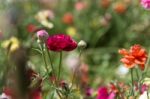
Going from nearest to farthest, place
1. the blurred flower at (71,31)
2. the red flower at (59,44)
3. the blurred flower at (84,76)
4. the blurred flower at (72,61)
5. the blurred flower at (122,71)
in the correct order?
the red flower at (59,44) → the blurred flower at (84,76) → the blurred flower at (72,61) → the blurred flower at (122,71) → the blurred flower at (71,31)

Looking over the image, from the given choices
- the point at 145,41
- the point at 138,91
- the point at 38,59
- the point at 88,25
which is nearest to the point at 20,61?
the point at 138,91

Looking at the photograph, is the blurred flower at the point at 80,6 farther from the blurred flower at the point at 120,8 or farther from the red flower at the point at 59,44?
the red flower at the point at 59,44

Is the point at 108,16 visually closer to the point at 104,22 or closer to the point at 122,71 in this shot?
the point at 104,22

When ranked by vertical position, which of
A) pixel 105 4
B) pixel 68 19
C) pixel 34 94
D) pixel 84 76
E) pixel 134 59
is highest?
pixel 105 4

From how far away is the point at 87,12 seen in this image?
4.27 m

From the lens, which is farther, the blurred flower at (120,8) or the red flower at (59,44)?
the blurred flower at (120,8)

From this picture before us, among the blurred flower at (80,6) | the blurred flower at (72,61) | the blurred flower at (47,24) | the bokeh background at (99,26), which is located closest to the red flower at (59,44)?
the blurred flower at (47,24)

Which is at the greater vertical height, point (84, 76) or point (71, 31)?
point (71, 31)

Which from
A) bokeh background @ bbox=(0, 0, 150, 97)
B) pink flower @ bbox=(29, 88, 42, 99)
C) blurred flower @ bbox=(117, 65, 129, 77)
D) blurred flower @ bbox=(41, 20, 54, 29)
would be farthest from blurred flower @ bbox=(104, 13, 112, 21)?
pink flower @ bbox=(29, 88, 42, 99)

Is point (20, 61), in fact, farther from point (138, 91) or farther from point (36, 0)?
point (36, 0)

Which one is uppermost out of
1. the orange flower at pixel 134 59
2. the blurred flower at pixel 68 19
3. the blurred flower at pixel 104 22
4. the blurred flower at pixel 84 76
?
the blurred flower at pixel 68 19

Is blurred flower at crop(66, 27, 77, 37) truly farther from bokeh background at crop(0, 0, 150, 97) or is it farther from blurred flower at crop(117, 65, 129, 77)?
blurred flower at crop(117, 65, 129, 77)

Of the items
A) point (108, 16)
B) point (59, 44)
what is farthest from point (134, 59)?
point (108, 16)

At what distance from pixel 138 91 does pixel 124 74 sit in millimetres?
1567
